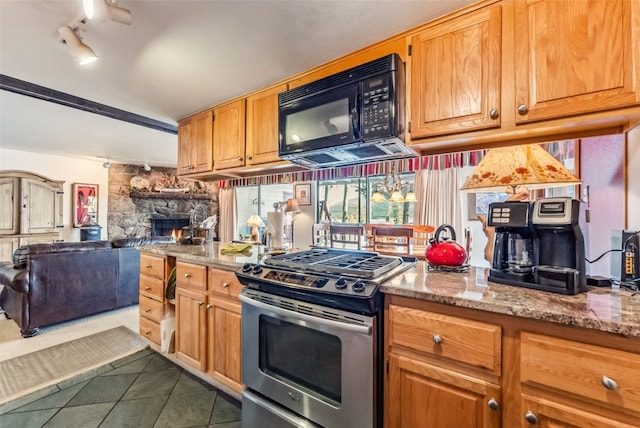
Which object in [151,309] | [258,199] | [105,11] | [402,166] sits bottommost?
[151,309]

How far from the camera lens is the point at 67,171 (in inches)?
230

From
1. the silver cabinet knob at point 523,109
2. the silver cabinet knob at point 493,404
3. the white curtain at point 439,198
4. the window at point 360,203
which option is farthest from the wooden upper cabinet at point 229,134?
the white curtain at point 439,198

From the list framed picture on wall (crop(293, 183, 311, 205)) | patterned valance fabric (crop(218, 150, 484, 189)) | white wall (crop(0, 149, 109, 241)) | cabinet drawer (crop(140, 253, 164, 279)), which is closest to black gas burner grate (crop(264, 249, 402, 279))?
cabinet drawer (crop(140, 253, 164, 279))

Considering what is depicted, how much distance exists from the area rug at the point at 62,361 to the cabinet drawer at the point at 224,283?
4.54 ft

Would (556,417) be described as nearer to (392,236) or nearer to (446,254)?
(446,254)

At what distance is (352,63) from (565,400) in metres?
1.89

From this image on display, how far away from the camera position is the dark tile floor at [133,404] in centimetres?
173

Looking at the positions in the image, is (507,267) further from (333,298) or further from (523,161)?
(333,298)

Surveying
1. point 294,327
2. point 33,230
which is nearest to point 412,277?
point 294,327

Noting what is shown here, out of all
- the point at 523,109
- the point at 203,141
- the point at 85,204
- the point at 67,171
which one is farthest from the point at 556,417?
the point at 67,171

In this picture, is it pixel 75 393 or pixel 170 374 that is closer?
pixel 75 393

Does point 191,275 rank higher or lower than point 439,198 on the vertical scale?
lower

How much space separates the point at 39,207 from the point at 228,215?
363cm

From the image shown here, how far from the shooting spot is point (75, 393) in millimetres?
2006
